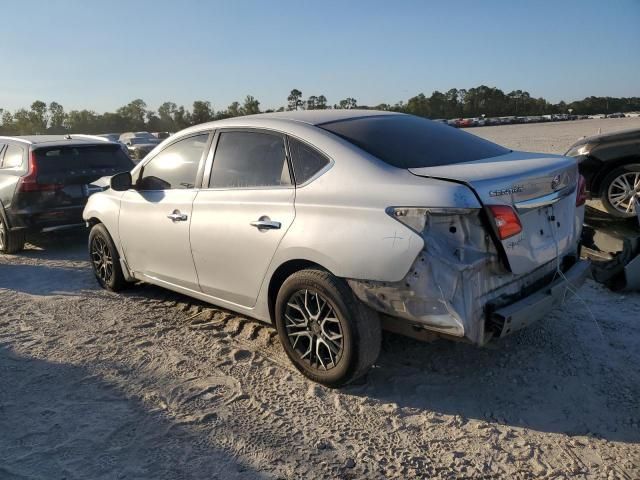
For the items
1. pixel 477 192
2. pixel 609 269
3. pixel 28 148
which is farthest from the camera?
pixel 28 148

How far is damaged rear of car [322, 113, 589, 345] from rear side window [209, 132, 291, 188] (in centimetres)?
47

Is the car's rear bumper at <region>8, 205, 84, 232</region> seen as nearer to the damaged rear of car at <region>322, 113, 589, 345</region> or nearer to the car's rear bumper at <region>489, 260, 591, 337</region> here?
the damaged rear of car at <region>322, 113, 589, 345</region>

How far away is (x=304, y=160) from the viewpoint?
3.49 meters

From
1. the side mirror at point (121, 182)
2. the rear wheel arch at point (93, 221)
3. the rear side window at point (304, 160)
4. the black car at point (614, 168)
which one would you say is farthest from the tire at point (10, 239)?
the black car at point (614, 168)

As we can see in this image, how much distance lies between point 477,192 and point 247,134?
74.3 inches

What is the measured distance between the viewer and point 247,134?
3.95 m

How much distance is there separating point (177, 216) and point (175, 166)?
0.51 metres

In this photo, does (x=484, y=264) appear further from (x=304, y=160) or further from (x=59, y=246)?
(x=59, y=246)

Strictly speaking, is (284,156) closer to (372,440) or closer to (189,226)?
(189,226)

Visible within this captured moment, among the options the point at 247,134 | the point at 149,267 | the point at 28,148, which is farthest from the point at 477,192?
the point at 28,148

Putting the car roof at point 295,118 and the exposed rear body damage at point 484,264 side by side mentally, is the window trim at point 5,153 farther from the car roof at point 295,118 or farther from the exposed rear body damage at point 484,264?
the exposed rear body damage at point 484,264

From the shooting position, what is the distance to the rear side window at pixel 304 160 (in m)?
3.40

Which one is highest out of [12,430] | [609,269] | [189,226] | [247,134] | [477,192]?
[247,134]

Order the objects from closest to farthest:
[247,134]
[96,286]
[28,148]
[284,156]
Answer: [284,156] → [247,134] → [96,286] → [28,148]
